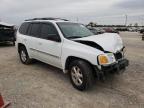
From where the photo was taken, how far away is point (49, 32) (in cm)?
587

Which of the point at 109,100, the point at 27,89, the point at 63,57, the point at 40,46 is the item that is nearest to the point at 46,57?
the point at 40,46

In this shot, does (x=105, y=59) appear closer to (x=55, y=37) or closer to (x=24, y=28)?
(x=55, y=37)

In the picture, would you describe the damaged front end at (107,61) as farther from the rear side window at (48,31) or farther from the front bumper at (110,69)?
the rear side window at (48,31)

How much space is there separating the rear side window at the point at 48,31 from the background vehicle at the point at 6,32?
769 cm

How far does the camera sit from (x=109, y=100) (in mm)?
4277

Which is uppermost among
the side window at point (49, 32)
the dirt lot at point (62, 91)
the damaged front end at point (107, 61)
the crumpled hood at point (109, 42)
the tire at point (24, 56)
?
A: the side window at point (49, 32)

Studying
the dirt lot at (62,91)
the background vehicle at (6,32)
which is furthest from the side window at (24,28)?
the background vehicle at (6,32)

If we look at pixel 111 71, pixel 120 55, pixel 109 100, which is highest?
pixel 120 55

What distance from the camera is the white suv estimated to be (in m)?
4.46

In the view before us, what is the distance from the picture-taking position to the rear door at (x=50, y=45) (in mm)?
5397

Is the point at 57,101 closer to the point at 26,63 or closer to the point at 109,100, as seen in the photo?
the point at 109,100

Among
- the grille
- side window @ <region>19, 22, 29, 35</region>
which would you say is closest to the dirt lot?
the grille

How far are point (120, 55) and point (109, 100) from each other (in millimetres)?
1323

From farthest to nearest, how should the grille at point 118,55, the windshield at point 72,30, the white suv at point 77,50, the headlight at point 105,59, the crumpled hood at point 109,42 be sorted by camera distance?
1. the windshield at point 72,30
2. the grille at point 118,55
3. the crumpled hood at point 109,42
4. the white suv at point 77,50
5. the headlight at point 105,59
